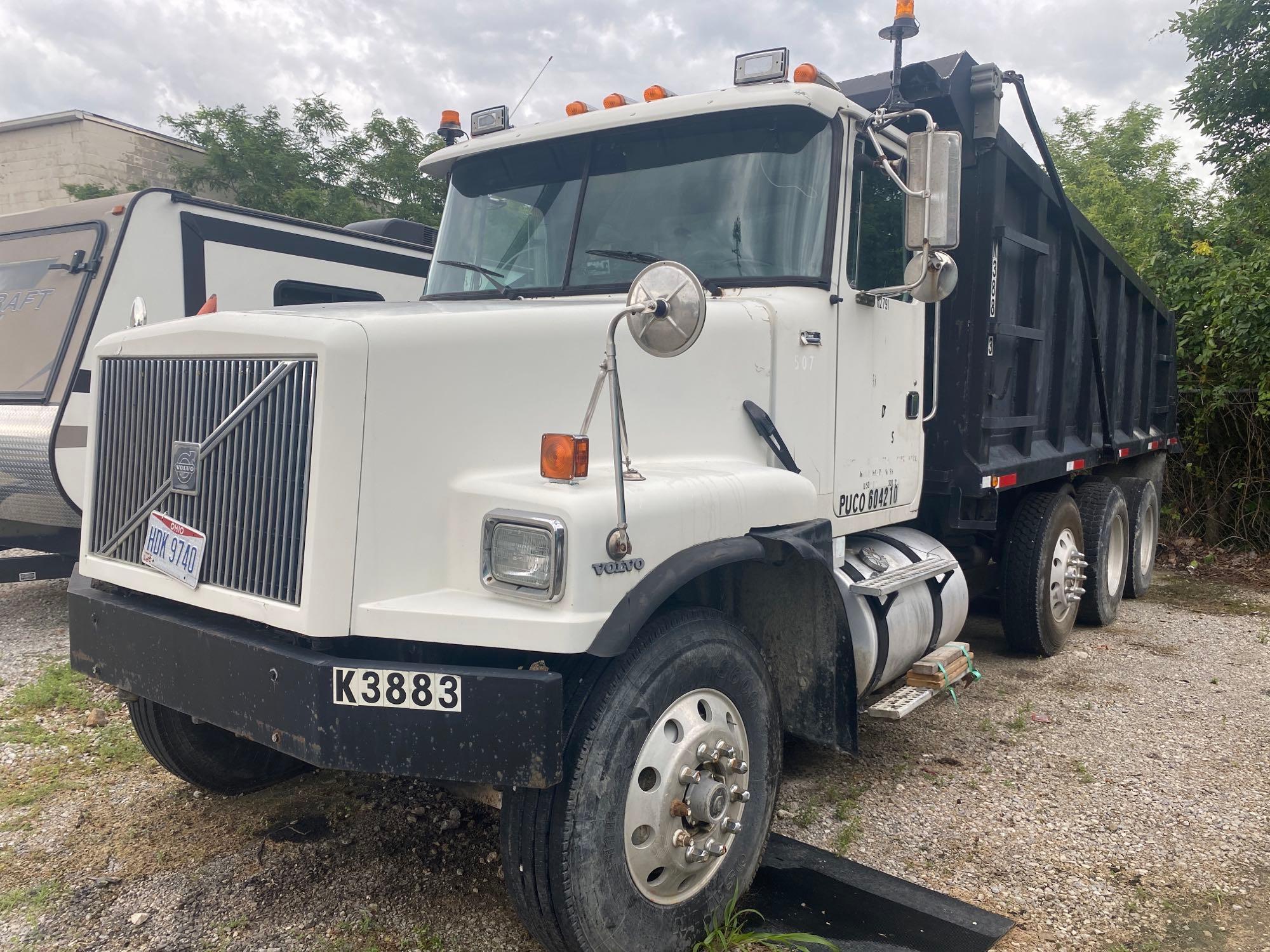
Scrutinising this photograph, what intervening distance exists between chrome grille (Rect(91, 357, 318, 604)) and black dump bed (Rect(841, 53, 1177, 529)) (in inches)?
140

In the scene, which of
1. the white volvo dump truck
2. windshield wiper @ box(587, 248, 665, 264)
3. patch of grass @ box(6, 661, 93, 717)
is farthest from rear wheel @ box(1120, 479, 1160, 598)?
patch of grass @ box(6, 661, 93, 717)

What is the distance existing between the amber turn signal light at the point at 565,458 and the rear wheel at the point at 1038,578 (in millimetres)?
4322

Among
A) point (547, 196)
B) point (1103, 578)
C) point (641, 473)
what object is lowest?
point (1103, 578)

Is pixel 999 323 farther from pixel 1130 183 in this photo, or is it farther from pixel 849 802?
pixel 1130 183

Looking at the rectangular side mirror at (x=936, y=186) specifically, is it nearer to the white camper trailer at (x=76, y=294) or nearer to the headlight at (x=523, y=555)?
the headlight at (x=523, y=555)

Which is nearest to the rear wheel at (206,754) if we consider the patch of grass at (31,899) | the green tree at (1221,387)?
the patch of grass at (31,899)

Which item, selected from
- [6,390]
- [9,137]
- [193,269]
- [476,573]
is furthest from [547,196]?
[9,137]

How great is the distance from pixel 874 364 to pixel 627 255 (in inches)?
49.5

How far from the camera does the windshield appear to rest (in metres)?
3.81

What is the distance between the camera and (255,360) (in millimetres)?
2721

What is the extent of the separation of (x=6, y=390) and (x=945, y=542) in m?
6.00

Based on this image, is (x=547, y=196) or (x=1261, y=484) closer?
(x=547, y=196)

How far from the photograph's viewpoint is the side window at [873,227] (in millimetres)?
4008

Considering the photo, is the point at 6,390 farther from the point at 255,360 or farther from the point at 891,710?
the point at 891,710
